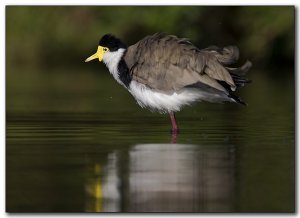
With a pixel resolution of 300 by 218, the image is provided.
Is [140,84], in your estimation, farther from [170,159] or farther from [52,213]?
[52,213]

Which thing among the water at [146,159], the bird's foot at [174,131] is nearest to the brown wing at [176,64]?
the bird's foot at [174,131]

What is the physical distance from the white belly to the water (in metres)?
0.38

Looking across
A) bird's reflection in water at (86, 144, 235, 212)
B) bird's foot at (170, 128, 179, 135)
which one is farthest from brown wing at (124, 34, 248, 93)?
bird's reflection in water at (86, 144, 235, 212)

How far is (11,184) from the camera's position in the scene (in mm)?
9242

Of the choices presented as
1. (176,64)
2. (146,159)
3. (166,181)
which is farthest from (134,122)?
(166,181)

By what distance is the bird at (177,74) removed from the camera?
1300cm

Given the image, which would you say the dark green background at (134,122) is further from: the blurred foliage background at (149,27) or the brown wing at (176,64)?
the brown wing at (176,64)

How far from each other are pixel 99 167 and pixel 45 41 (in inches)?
1114

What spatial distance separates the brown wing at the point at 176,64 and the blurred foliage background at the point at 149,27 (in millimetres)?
17458

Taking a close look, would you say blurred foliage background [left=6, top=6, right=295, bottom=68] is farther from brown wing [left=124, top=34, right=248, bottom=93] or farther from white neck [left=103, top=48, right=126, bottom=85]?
brown wing [left=124, top=34, right=248, bottom=93]

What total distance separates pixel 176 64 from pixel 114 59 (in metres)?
0.98

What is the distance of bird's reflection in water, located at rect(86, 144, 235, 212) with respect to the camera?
827 centimetres

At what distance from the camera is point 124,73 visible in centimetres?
1346

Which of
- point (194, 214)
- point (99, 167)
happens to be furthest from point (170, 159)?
point (194, 214)
